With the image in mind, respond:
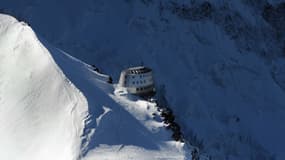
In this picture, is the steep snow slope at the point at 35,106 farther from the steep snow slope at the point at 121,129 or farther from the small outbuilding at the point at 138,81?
the small outbuilding at the point at 138,81

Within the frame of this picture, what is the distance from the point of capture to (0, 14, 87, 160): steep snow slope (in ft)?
124

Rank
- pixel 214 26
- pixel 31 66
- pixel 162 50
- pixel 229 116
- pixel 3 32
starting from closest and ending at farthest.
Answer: pixel 31 66 → pixel 3 32 → pixel 229 116 → pixel 162 50 → pixel 214 26

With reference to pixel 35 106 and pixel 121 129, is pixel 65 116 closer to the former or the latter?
pixel 35 106

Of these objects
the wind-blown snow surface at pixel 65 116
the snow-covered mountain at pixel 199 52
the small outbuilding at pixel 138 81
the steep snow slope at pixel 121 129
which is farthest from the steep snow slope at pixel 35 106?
the snow-covered mountain at pixel 199 52

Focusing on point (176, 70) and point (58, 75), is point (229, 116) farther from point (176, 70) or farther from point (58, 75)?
point (58, 75)

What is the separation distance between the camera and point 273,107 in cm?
8981

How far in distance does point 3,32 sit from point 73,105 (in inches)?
641

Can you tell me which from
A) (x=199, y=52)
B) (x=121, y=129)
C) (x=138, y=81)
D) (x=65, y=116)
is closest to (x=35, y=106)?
(x=65, y=116)

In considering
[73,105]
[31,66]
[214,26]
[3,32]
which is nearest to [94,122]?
[73,105]

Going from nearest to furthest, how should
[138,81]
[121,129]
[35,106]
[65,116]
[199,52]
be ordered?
1. [121,129]
2. [65,116]
3. [35,106]
4. [138,81]
5. [199,52]

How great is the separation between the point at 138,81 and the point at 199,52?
4722 centimetres

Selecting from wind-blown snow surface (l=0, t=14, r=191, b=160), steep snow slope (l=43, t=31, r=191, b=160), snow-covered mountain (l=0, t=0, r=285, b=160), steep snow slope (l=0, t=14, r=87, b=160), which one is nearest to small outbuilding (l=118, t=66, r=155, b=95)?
steep snow slope (l=43, t=31, r=191, b=160)

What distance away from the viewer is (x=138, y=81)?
4825cm

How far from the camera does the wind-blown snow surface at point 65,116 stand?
37.0 m
